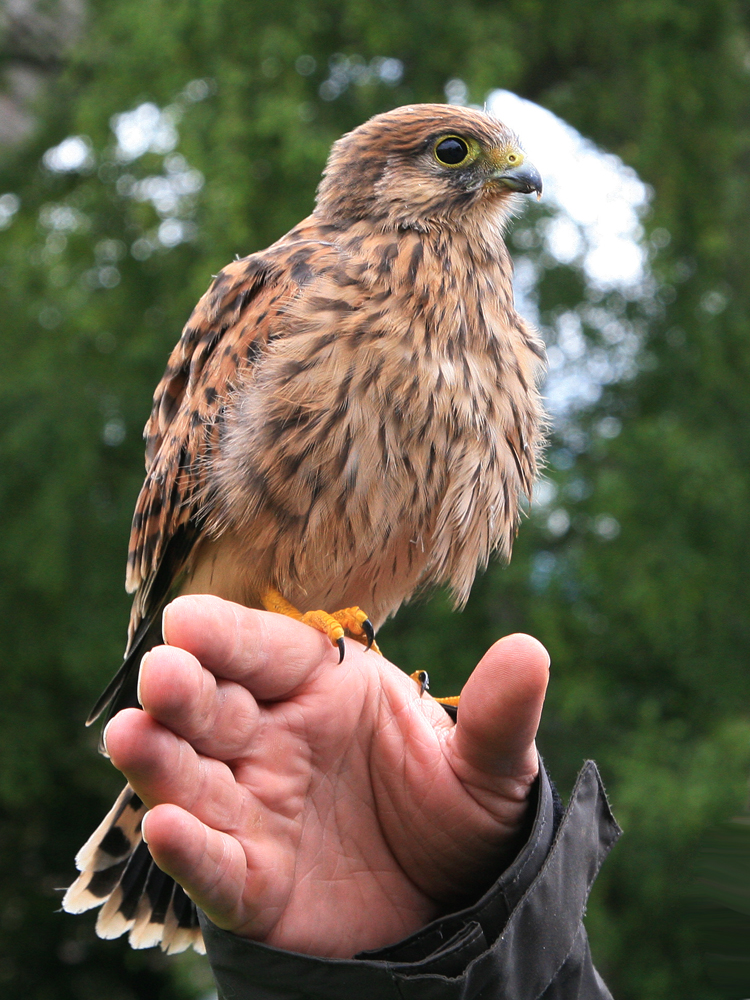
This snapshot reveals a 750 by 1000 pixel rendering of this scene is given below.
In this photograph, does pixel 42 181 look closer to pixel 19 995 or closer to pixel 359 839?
pixel 19 995

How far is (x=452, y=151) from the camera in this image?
2.84 metres

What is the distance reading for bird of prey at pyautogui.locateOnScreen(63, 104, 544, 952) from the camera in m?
2.38

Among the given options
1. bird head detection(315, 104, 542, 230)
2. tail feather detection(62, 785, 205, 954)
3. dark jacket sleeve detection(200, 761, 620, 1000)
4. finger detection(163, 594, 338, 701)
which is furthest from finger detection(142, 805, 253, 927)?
bird head detection(315, 104, 542, 230)

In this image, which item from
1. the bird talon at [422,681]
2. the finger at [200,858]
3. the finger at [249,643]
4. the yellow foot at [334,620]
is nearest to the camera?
the finger at [200,858]

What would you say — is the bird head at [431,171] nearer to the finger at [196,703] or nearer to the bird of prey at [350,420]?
the bird of prey at [350,420]

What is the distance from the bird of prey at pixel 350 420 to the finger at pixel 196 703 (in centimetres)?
35

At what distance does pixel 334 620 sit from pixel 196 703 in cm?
58

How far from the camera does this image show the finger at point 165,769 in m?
1.70

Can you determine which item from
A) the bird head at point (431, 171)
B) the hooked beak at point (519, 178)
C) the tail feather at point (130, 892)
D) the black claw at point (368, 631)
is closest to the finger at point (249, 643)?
the black claw at point (368, 631)

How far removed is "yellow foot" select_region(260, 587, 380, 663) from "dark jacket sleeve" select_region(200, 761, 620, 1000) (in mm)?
524

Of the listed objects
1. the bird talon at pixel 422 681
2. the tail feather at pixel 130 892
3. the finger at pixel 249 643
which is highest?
the finger at pixel 249 643

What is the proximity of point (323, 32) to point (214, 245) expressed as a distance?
1992 millimetres

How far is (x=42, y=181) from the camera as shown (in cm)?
951

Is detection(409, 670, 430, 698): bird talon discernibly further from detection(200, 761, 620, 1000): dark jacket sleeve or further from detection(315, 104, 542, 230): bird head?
detection(315, 104, 542, 230): bird head
